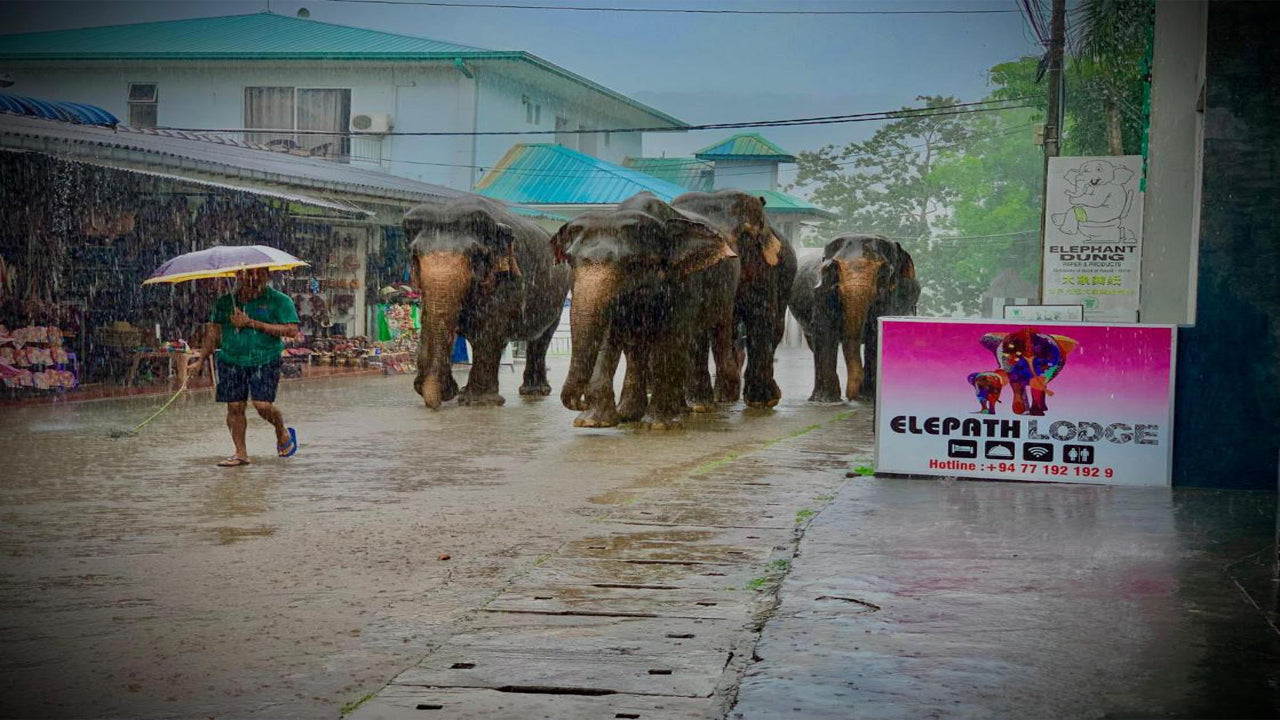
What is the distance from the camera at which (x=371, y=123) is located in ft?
117

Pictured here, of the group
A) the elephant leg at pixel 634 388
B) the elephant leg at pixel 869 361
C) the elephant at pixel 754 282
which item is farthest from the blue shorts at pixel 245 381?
the elephant leg at pixel 869 361

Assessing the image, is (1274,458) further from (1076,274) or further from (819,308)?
(819,308)

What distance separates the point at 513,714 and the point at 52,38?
128 ft

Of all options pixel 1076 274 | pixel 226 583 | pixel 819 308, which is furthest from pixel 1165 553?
pixel 819 308

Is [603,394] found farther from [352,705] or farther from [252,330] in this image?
[352,705]

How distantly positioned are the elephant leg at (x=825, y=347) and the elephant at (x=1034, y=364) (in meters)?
8.44

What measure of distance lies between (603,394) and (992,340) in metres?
5.18

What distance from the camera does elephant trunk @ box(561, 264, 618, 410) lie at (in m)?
13.8

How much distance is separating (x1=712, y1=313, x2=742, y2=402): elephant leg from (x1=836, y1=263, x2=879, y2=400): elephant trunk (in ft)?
4.78

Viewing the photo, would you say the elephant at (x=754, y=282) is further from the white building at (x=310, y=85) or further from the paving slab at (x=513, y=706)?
the white building at (x=310, y=85)

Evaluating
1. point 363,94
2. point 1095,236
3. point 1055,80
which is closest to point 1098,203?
point 1095,236

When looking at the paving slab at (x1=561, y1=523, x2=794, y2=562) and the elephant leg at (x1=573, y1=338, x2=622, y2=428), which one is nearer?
the paving slab at (x1=561, y1=523, x2=794, y2=562)

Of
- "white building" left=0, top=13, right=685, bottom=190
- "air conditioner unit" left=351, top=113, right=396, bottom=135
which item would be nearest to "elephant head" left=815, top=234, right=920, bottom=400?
"white building" left=0, top=13, right=685, bottom=190

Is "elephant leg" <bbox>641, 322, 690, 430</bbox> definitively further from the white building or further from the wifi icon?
the white building
